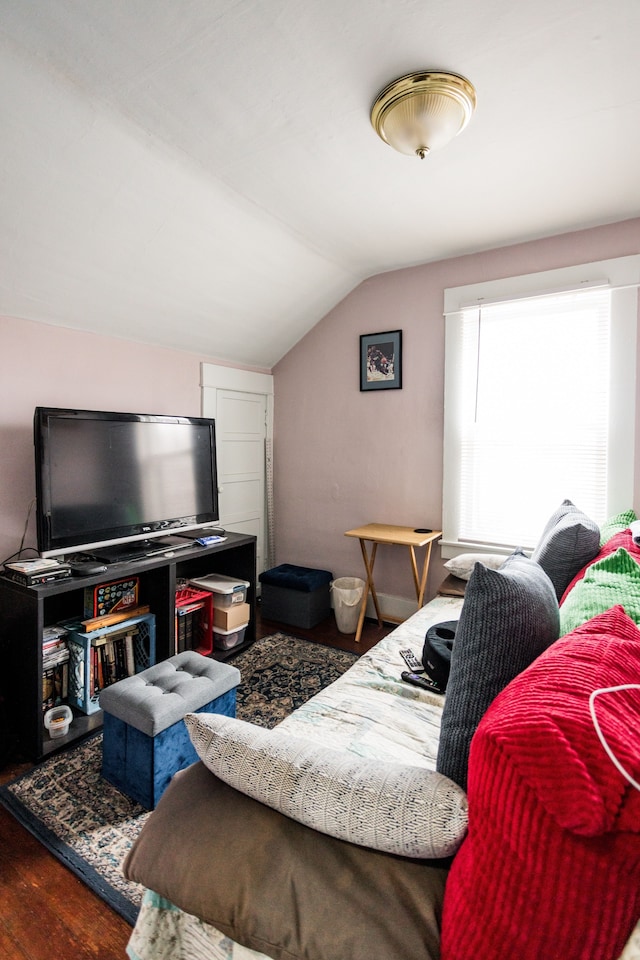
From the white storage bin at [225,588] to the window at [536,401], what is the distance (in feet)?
4.60

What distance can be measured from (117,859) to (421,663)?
1219 millimetres

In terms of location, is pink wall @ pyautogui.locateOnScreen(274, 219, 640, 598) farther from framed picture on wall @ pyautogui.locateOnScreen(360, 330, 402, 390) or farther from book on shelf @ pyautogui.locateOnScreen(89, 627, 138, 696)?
book on shelf @ pyautogui.locateOnScreen(89, 627, 138, 696)

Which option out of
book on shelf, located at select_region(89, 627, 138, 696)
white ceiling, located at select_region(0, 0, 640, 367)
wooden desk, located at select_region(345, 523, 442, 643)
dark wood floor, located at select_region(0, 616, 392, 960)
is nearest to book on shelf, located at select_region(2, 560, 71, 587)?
book on shelf, located at select_region(89, 627, 138, 696)

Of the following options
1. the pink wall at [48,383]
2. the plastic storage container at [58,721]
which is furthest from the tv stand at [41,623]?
the pink wall at [48,383]

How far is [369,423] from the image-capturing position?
3.61m

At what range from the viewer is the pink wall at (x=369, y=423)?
3303 millimetres

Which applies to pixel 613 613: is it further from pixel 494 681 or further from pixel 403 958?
pixel 403 958

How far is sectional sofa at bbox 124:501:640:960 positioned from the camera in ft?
1.86

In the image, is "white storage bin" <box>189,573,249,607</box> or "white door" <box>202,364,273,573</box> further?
"white door" <box>202,364,273,573</box>

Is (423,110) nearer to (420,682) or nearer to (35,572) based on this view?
(420,682)

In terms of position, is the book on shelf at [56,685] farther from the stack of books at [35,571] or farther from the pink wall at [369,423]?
the pink wall at [369,423]

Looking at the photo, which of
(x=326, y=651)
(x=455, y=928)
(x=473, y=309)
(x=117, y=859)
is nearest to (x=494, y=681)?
(x=455, y=928)

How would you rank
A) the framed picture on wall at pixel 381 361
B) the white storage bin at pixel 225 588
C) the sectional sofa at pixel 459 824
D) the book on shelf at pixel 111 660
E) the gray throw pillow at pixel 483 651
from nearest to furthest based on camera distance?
the sectional sofa at pixel 459 824 < the gray throw pillow at pixel 483 651 < the book on shelf at pixel 111 660 < the white storage bin at pixel 225 588 < the framed picture on wall at pixel 381 361

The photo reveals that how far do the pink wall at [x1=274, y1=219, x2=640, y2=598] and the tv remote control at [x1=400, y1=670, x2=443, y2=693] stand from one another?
168cm
